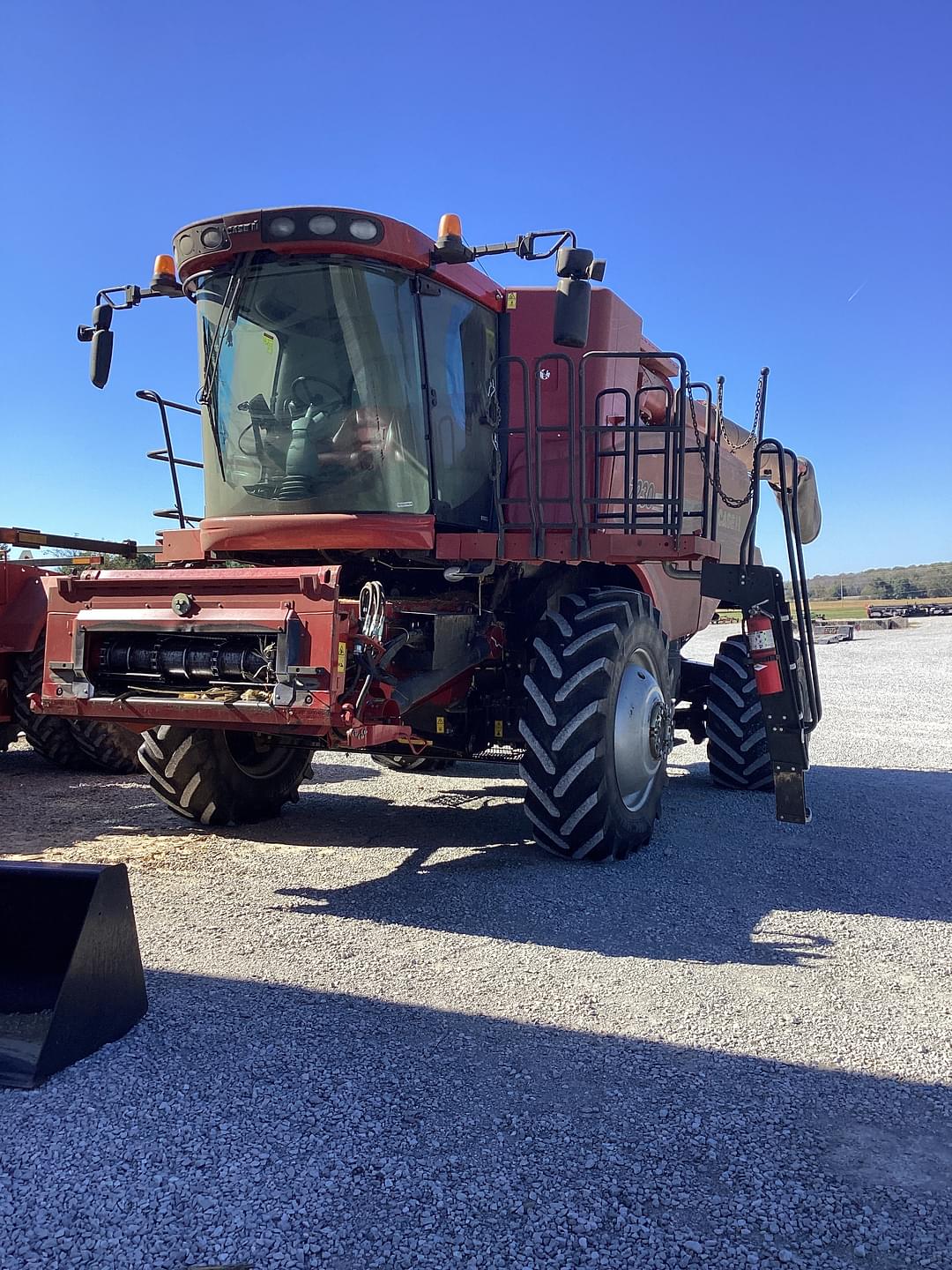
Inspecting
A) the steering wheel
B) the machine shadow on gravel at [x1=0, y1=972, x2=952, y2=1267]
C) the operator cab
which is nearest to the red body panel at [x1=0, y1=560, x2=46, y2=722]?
the operator cab

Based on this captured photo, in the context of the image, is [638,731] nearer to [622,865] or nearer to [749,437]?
[622,865]

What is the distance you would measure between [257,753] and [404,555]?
1921 mm

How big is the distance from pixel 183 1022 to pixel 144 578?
243cm

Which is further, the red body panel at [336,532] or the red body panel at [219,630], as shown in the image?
the red body panel at [336,532]

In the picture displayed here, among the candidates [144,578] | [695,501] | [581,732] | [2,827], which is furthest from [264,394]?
[695,501]

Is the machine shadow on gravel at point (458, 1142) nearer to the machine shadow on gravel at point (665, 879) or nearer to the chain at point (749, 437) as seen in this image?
the machine shadow on gravel at point (665, 879)

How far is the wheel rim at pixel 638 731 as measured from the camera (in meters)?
5.79

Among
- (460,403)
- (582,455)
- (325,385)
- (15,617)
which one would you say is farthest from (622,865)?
(15,617)

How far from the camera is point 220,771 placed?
20.5 feet

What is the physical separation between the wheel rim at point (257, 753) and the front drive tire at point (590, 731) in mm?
1653

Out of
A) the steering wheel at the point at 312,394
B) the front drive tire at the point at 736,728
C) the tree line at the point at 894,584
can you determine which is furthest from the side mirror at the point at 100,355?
the tree line at the point at 894,584

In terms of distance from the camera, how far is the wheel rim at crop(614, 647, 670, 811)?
579 cm

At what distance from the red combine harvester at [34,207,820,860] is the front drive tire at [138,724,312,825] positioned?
0.02 m

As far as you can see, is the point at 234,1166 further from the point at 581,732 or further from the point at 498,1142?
the point at 581,732
